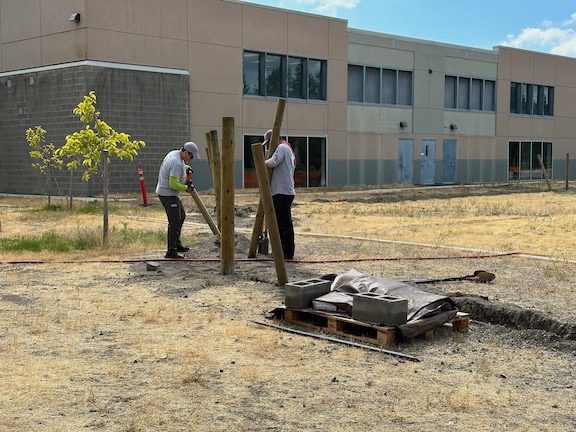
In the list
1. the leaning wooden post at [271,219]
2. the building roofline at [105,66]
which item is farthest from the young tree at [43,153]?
the leaning wooden post at [271,219]

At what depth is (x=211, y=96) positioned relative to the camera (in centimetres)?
2833

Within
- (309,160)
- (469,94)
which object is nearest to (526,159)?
(469,94)

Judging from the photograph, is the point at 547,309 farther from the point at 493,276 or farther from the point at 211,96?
the point at 211,96

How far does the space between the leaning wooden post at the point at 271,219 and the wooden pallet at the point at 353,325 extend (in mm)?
1670

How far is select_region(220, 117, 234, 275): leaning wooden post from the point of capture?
9.59 metres

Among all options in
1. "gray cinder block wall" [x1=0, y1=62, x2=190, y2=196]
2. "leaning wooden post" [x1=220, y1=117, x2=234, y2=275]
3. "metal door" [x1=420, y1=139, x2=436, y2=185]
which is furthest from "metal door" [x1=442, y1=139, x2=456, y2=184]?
"leaning wooden post" [x1=220, y1=117, x2=234, y2=275]

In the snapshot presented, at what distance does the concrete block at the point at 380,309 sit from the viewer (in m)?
6.26

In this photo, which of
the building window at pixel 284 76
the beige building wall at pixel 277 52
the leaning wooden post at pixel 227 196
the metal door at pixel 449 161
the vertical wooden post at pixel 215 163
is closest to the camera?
the leaning wooden post at pixel 227 196

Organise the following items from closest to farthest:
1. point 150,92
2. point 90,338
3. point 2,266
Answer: point 90,338
point 2,266
point 150,92

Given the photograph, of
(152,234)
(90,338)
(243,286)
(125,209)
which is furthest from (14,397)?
(125,209)

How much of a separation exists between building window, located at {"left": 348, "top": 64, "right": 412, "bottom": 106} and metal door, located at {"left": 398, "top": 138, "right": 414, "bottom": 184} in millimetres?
1900

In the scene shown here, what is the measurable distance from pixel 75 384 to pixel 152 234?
918 centimetres

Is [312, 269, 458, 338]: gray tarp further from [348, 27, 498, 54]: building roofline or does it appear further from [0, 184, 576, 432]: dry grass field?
[348, 27, 498, 54]: building roofline

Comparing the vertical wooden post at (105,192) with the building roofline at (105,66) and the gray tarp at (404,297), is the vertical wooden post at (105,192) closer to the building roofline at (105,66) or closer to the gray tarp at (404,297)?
the gray tarp at (404,297)
